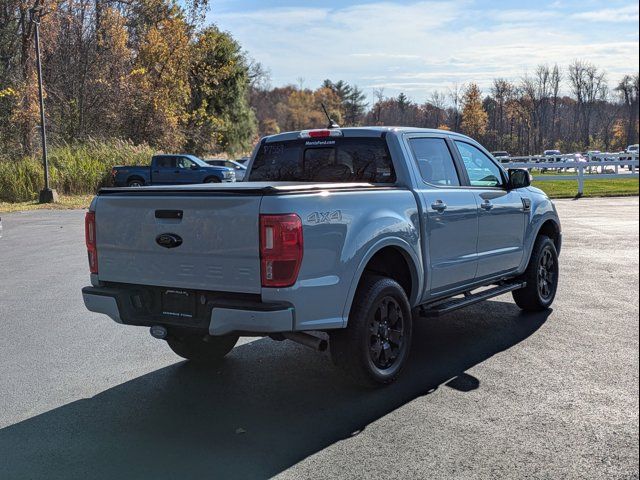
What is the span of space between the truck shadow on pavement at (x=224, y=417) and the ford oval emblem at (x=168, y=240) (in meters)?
1.14

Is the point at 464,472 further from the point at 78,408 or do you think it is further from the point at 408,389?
the point at 78,408

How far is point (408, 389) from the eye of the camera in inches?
197

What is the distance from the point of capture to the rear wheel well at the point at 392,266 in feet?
17.1

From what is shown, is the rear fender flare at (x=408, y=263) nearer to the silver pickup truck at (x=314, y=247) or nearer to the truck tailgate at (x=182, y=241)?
the silver pickup truck at (x=314, y=247)

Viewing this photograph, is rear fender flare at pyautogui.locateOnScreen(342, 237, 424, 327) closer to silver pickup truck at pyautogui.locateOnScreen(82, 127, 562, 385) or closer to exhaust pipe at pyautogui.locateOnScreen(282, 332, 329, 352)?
silver pickup truck at pyautogui.locateOnScreen(82, 127, 562, 385)

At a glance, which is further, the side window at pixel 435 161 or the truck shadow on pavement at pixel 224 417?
the side window at pixel 435 161

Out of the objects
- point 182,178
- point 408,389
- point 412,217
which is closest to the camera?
point 408,389

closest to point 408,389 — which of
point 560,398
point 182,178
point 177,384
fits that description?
point 560,398

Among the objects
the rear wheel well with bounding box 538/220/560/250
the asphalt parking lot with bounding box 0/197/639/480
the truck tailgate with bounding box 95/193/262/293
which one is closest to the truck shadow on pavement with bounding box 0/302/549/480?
the asphalt parking lot with bounding box 0/197/639/480

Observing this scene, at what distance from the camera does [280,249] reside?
4230mm

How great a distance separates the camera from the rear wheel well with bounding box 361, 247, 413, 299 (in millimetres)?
5215

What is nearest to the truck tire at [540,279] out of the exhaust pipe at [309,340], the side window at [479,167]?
the side window at [479,167]

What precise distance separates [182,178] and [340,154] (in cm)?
2502

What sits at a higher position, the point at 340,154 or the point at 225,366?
the point at 340,154
